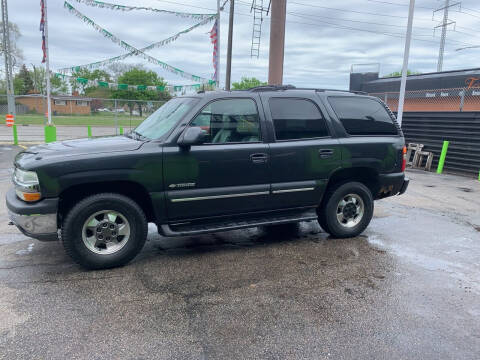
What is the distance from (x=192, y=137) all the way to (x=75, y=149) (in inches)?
48.0

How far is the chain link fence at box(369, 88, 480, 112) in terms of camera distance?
59.6 ft

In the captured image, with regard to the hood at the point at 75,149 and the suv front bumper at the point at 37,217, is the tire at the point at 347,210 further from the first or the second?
the suv front bumper at the point at 37,217

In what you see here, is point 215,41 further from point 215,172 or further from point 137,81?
point 137,81

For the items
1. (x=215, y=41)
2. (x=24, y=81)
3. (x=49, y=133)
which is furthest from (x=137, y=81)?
(x=49, y=133)

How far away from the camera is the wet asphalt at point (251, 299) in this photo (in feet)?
9.14

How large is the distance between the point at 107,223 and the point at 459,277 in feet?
12.7

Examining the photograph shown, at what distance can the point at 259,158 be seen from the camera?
14.8ft

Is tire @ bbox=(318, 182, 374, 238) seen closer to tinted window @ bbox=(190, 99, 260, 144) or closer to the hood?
tinted window @ bbox=(190, 99, 260, 144)

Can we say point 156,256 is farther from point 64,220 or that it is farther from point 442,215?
point 442,215

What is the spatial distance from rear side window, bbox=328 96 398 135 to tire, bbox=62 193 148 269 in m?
2.97

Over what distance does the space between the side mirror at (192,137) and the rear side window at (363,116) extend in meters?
2.01

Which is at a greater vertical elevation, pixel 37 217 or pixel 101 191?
pixel 101 191

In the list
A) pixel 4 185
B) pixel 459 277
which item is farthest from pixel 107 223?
pixel 4 185

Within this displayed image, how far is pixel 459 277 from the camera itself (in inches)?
162
